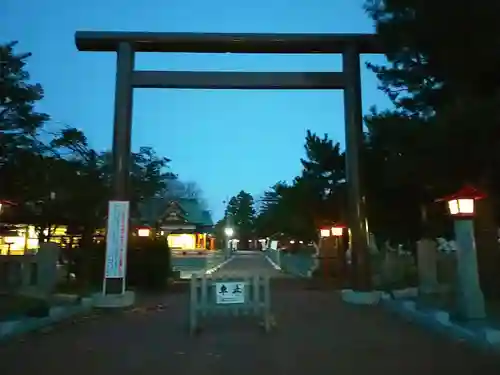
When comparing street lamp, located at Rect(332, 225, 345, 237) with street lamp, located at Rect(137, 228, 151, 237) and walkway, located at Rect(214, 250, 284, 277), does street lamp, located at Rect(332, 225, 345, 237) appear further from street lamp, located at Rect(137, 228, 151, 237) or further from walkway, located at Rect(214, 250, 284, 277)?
street lamp, located at Rect(137, 228, 151, 237)

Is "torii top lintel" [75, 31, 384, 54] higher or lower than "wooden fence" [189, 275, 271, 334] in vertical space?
higher

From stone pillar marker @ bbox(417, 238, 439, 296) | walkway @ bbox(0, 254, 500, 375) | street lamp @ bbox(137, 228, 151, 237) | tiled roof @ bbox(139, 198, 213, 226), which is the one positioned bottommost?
walkway @ bbox(0, 254, 500, 375)

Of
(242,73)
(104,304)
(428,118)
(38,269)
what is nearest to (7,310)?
(104,304)

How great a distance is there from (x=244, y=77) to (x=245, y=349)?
29.2ft

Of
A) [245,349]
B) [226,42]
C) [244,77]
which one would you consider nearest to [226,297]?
[245,349]

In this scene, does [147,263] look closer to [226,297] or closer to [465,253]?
[226,297]

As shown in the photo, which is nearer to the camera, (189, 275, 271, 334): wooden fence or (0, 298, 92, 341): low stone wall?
(0, 298, 92, 341): low stone wall

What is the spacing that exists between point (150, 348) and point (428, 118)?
8.89 metres

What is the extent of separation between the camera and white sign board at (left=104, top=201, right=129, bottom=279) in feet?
50.8

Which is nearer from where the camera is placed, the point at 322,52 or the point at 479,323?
the point at 479,323

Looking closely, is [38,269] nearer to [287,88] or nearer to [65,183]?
[65,183]

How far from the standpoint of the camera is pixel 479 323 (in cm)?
1037

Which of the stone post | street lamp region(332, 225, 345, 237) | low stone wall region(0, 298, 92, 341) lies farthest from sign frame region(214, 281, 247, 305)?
street lamp region(332, 225, 345, 237)

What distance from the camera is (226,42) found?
15961mm
